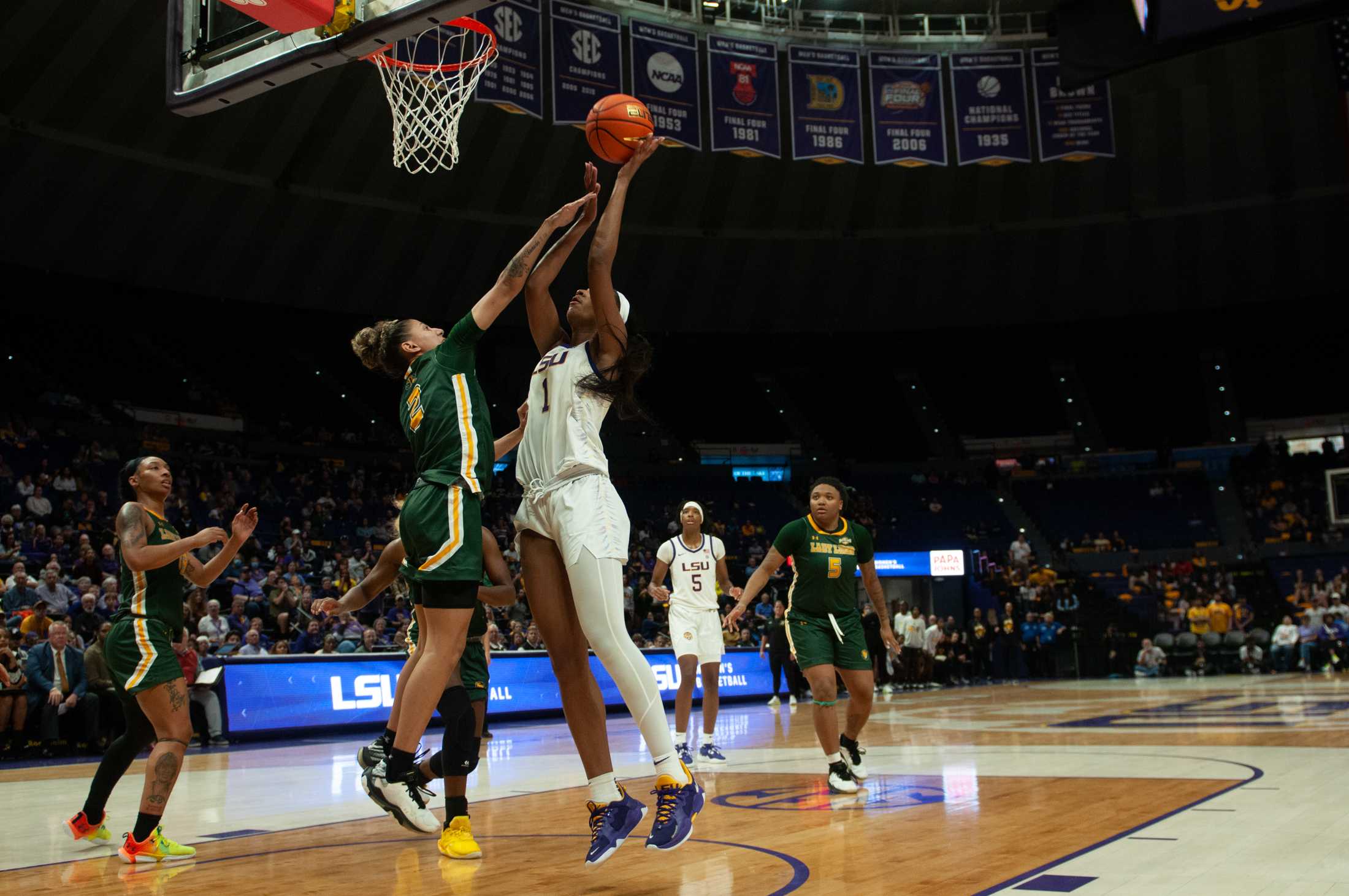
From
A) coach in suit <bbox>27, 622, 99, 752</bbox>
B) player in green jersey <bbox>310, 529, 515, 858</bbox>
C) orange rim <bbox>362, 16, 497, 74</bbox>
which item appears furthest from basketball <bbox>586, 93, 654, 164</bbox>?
coach in suit <bbox>27, 622, 99, 752</bbox>

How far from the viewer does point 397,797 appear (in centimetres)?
478

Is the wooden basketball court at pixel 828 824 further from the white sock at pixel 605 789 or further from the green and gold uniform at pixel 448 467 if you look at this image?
the green and gold uniform at pixel 448 467

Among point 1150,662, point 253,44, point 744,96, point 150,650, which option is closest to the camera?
point 150,650

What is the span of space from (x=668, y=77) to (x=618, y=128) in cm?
1586

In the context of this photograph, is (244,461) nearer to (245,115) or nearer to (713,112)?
(245,115)

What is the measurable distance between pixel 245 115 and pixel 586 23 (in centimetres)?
799

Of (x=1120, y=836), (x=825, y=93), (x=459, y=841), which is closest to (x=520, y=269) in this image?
(x=459, y=841)

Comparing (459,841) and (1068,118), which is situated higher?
(1068,118)

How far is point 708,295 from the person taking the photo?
3138 centimetres

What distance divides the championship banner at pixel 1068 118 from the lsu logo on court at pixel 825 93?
141 inches

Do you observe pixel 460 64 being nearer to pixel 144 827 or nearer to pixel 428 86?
pixel 428 86

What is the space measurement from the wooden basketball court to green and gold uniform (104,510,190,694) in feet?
2.72

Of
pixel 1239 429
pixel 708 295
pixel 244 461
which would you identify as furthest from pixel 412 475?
pixel 1239 429

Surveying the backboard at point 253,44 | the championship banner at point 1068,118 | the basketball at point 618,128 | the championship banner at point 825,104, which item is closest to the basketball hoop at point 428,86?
the backboard at point 253,44
